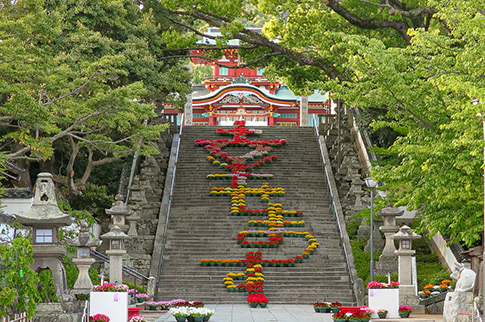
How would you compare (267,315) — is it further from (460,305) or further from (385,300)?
(460,305)

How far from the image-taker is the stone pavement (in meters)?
23.0

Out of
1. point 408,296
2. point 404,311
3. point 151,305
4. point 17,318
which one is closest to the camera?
point 17,318

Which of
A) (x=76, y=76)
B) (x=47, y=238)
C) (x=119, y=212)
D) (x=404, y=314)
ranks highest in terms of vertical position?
(x=76, y=76)

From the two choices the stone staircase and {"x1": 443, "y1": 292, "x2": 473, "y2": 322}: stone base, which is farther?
the stone staircase

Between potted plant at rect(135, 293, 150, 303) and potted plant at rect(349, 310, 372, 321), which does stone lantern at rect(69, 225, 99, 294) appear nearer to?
potted plant at rect(135, 293, 150, 303)

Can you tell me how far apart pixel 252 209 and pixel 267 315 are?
1177 cm

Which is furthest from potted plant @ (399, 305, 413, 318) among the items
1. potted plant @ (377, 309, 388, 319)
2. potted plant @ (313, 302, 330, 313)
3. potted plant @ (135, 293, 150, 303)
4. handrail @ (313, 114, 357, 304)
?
potted plant @ (135, 293, 150, 303)

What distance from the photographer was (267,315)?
2459 centimetres

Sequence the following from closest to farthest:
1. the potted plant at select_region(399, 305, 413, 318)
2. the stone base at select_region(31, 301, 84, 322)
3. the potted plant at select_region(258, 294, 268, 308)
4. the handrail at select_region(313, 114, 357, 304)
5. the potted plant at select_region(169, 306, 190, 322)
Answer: the stone base at select_region(31, 301, 84, 322), the potted plant at select_region(169, 306, 190, 322), the potted plant at select_region(399, 305, 413, 318), the potted plant at select_region(258, 294, 268, 308), the handrail at select_region(313, 114, 357, 304)

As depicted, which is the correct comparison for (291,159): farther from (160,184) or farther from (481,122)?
(481,122)

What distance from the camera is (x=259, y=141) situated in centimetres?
4294

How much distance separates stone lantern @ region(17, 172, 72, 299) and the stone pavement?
2.65 m

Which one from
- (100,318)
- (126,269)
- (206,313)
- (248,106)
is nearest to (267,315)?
(206,313)

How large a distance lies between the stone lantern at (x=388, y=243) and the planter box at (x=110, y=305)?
461 inches
